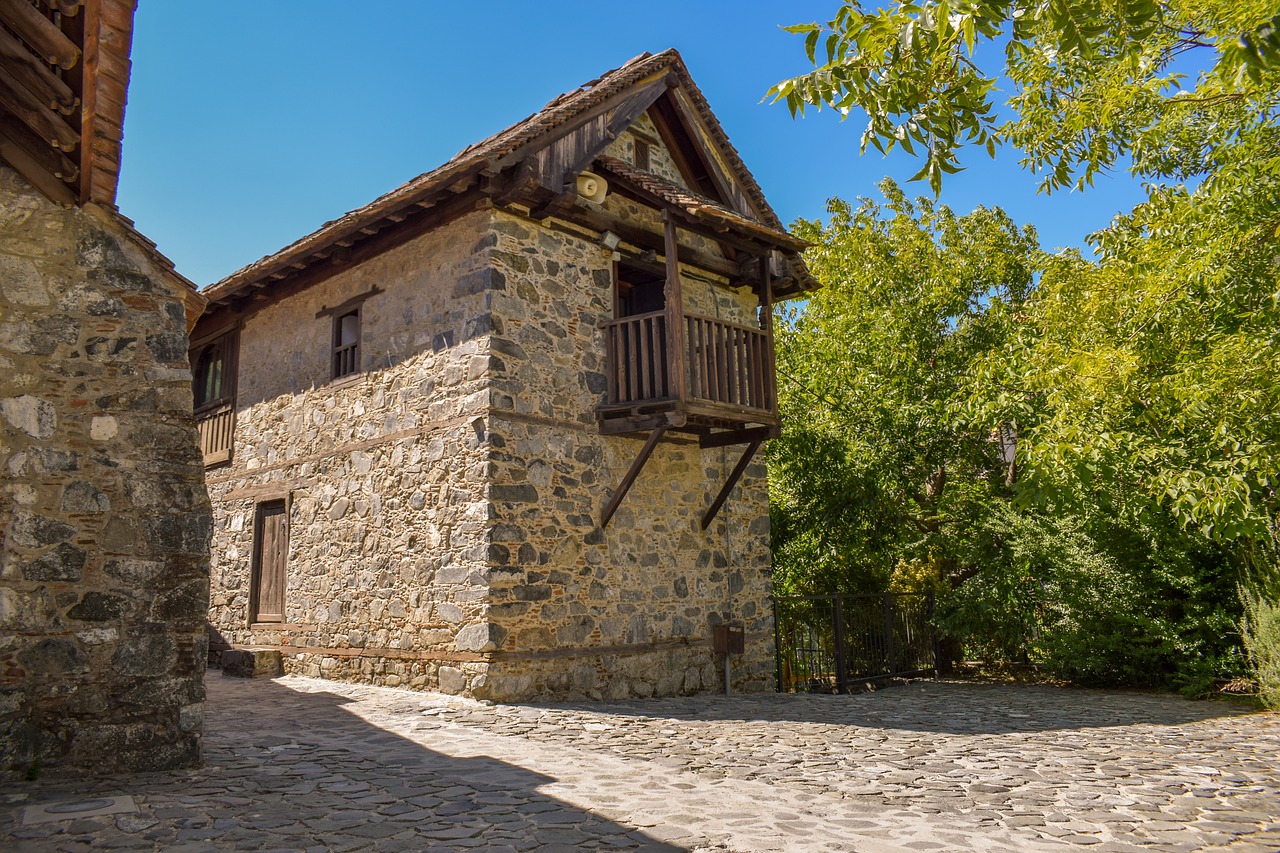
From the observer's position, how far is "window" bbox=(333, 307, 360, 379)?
1055 centimetres

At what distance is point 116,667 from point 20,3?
341 cm

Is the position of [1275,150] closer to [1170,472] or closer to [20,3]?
[1170,472]

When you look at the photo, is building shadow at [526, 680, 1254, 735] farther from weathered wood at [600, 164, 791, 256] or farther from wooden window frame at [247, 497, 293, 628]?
weathered wood at [600, 164, 791, 256]

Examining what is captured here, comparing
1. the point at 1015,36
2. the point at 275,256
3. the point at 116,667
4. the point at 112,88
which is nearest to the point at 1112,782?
the point at 1015,36

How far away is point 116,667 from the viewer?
4934 millimetres

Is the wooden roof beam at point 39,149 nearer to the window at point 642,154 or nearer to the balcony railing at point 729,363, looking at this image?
the balcony railing at point 729,363

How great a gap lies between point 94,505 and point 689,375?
221 inches

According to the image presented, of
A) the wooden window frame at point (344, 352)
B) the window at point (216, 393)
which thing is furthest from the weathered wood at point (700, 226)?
the window at point (216, 393)

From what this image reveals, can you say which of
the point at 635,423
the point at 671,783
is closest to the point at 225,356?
the point at 635,423

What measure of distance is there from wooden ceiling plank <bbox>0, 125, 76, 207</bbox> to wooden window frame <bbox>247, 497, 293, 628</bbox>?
6295 millimetres

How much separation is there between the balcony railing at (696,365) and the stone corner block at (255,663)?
5.24m

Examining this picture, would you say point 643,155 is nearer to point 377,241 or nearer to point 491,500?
point 377,241

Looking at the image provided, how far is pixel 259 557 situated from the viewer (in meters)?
11.5

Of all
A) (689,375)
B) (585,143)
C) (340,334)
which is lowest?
(689,375)
